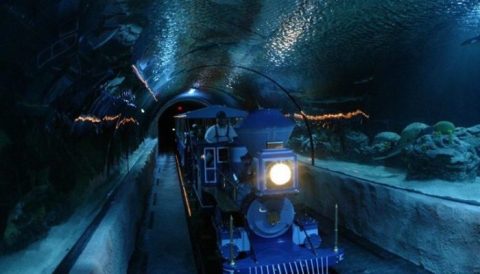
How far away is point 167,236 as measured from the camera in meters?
9.88

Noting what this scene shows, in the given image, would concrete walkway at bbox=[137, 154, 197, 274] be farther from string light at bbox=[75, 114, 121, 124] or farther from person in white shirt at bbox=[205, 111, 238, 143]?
string light at bbox=[75, 114, 121, 124]

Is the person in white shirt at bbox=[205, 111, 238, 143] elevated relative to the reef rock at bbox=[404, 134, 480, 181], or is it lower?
elevated

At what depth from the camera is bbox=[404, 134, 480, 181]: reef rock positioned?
869 cm

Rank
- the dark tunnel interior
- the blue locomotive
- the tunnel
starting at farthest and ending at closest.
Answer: the dark tunnel interior, the blue locomotive, the tunnel

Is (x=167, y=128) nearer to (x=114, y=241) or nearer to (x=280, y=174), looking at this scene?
(x=114, y=241)

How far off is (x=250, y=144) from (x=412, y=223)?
11.2 ft

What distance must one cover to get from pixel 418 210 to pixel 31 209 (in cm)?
641

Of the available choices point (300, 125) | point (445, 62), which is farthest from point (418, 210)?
point (300, 125)

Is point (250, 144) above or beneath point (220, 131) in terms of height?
beneath

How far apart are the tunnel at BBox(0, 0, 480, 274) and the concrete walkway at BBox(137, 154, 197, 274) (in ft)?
0.18

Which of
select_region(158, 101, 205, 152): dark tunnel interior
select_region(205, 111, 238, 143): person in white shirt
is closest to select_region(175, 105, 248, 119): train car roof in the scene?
select_region(205, 111, 238, 143): person in white shirt

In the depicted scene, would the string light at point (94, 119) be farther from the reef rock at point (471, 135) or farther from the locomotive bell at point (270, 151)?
the reef rock at point (471, 135)

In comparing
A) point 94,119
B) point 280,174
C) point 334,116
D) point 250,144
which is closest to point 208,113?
point 94,119

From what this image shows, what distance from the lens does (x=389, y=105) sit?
12.6 metres
